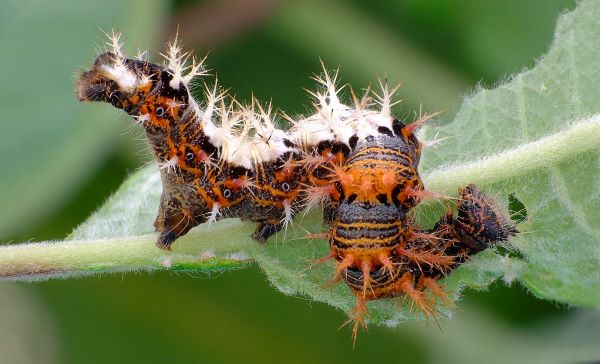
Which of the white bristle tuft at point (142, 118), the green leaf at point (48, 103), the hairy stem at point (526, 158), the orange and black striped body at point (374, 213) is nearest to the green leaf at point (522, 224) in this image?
the hairy stem at point (526, 158)

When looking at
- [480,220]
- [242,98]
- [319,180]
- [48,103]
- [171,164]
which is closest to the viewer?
[480,220]

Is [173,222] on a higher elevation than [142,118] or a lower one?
lower

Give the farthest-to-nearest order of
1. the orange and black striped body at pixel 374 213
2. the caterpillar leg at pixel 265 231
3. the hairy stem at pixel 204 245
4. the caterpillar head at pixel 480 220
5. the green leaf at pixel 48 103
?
1. the green leaf at pixel 48 103
2. the caterpillar leg at pixel 265 231
3. the hairy stem at pixel 204 245
4. the caterpillar head at pixel 480 220
5. the orange and black striped body at pixel 374 213

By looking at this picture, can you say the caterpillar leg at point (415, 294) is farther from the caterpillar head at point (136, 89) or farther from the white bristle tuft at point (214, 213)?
the caterpillar head at point (136, 89)

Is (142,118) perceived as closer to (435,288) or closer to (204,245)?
(204,245)

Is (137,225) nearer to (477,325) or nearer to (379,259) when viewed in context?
(379,259)

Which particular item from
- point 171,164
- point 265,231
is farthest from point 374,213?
point 171,164
